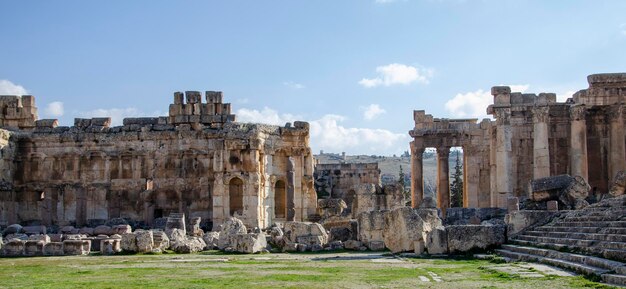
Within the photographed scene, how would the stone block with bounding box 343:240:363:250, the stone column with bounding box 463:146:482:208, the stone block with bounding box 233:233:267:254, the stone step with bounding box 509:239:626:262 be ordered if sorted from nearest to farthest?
the stone step with bounding box 509:239:626:262
the stone block with bounding box 233:233:267:254
the stone block with bounding box 343:240:363:250
the stone column with bounding box 463:146:482:208

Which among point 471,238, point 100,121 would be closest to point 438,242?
point 471,238

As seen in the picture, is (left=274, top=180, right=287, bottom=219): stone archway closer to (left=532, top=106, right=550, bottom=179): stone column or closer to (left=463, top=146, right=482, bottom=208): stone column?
(left=463, top=146, right=482, bottom=208): stone column

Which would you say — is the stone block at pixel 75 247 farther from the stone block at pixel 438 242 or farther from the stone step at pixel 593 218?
the stone step at pixel 593 218

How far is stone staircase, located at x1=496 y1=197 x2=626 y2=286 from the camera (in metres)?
16.9

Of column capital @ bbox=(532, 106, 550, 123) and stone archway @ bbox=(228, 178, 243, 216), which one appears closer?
column capital @ bbox=(532, 106, 550, 123)

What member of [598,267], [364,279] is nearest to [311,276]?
[364,279]

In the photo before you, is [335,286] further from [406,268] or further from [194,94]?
[194,94]

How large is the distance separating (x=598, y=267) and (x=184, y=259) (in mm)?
12419

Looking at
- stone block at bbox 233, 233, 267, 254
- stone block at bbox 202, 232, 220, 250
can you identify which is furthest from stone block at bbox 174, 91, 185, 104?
stone block at bbox 233, 233, 267, 254

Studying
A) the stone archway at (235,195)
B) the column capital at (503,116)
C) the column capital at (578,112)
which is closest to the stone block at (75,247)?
the stone archway at (235,195)

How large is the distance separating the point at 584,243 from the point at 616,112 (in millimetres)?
19460

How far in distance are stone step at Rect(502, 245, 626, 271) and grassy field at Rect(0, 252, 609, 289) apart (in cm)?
76

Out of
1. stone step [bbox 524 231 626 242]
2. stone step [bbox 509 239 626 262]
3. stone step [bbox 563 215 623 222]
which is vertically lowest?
stone step [bbox 509 239 626 262]

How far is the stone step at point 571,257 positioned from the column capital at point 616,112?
15750 millimetres
